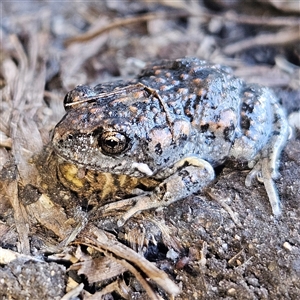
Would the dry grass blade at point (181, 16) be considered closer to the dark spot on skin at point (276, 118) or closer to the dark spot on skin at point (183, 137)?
the dark spot on skin at point (276, 118)

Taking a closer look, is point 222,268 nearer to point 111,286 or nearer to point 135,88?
point 111,286

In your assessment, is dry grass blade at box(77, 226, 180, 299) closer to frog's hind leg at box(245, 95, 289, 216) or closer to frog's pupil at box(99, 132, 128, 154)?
frog's pupil at box(99, 132, 128, 154)

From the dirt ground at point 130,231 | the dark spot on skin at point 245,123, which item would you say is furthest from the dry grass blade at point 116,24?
the dark spot on skin at point 245,123

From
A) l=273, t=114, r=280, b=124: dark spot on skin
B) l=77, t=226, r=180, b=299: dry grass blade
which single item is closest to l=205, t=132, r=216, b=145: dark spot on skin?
l=273, t=114, r=280, b=124: dark spot on skin

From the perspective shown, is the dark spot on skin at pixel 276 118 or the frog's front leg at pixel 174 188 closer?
the frog's front leg at pixel 174 188

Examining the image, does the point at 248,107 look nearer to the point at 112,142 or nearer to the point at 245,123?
the point at 245,123
